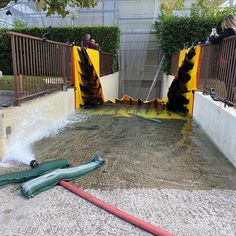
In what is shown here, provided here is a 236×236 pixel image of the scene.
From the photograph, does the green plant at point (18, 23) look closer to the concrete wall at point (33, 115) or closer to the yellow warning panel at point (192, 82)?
the concrete wall at point (33, 115)

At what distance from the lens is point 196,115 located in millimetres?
5516

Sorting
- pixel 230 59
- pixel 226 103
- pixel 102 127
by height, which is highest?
pixel 230 59

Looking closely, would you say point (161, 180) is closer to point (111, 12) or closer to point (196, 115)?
point (196, 115)

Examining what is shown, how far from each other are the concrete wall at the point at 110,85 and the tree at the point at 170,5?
139 inches

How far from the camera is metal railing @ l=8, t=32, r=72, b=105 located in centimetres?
359

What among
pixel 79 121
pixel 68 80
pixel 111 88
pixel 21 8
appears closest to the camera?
pixel 79 121

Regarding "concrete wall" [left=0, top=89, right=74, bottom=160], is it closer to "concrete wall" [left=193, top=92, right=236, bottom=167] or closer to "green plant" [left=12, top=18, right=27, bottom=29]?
"concrete wall" [left=193, top=92, right=236, bottom=167]

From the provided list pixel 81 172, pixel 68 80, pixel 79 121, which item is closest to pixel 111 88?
pixel 68 80

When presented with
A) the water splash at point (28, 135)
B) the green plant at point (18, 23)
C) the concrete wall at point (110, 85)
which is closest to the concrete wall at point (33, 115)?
the water splash at point (28, 135)

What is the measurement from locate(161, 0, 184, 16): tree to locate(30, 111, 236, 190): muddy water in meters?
7.79

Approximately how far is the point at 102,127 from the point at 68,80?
5.79ft

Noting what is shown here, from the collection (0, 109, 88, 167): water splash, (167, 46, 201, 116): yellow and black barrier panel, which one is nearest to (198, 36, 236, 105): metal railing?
(167, 46, 201, 116): yellow and black barrier panel

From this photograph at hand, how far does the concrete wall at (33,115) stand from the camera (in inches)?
125

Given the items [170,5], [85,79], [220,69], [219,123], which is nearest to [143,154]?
[219,123]
